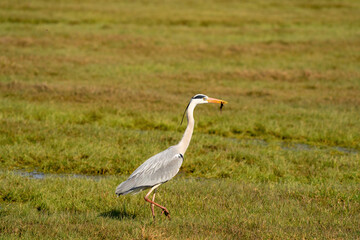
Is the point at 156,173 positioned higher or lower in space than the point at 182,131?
higher

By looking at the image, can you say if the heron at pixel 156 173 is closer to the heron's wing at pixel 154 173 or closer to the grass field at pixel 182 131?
the heron's wing at pixel 154 173

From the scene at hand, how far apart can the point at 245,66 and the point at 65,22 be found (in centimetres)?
1619

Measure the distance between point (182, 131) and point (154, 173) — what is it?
6073mm

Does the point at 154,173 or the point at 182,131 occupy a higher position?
the point at 154,173

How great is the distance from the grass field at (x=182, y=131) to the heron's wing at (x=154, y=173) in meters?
0.43

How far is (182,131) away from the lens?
12414 mm

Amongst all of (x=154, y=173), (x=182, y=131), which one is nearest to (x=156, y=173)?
(x=154, y=173)

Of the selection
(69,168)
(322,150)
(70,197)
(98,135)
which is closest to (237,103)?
(322,150)

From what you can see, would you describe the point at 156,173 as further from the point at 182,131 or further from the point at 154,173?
the point at 182,131

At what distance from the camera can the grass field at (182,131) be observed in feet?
20.9

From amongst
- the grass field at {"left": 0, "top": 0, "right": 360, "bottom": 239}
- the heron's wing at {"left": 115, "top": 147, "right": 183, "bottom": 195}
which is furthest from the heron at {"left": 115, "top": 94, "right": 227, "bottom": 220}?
the grass field at {"left": 0, "top": 0, "right": 360, "bottom": 239}

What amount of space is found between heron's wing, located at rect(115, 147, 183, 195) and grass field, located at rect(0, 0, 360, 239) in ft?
1.42

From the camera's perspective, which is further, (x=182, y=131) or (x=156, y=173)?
(x=182, y=131)

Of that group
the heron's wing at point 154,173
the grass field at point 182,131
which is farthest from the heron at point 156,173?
the grass field at point 182,131
